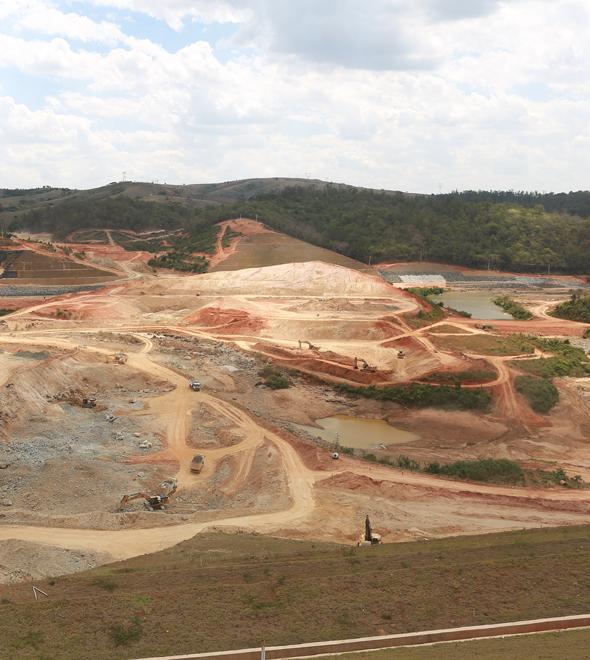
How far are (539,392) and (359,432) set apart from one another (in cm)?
1244

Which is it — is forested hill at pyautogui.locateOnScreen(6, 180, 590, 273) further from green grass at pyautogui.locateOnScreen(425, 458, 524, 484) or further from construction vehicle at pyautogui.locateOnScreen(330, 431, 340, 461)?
green grass at pyautogui.locateOnScreen(425, 458, 524, 484)

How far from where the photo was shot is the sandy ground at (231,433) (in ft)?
80.5

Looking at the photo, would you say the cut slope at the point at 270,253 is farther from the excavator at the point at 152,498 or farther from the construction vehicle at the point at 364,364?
the excavator at the point at 152,498

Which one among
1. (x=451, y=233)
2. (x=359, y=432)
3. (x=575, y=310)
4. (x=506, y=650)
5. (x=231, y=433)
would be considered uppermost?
(x=451, y=233)

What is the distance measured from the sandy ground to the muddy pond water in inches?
31.6

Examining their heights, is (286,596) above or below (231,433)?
above

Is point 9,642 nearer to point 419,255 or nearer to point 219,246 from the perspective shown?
point 219,246

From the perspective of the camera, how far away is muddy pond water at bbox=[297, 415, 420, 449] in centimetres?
3725

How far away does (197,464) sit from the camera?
1206 inches

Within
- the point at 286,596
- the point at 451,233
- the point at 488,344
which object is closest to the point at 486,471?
the point at 286,596

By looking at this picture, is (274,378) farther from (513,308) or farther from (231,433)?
(513,308)

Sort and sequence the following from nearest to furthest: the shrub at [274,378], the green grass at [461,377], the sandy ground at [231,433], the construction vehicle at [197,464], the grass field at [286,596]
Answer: the grass field at [286,596] → the sandy ground at [231,433] → the construction vehicle at [197,464] → the green grass at [461,377] → the shrub at [274,378]

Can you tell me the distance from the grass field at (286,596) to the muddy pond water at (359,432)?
55.0 ft

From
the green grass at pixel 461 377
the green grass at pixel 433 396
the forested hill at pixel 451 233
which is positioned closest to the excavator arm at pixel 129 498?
the green grass at pixel 433 396
